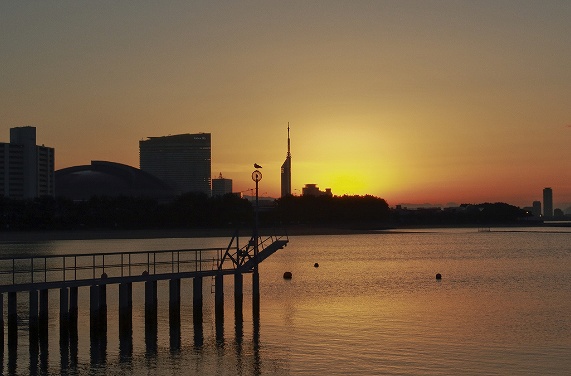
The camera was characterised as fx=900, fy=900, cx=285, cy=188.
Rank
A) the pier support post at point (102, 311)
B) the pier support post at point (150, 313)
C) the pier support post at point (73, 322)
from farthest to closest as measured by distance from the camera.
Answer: the pier support post at point (150, 313), the pier support post at point (102, 311), the pier support post at point (73, 322)

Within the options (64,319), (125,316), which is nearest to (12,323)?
(64,319)

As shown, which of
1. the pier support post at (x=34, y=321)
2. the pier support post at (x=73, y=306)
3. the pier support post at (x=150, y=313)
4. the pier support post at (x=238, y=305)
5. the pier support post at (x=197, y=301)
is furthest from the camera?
the pier support post at (x=197, y=301)

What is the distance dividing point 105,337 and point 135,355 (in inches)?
197

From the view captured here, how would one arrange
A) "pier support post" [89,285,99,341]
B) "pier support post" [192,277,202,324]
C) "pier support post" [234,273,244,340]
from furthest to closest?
"pier support post" [192,277,202,324], "pier support post" [234,273,244,340], "pier support post" [89,285,99,341]

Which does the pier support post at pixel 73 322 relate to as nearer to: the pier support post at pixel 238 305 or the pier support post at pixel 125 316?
the pier support post at pixel 125 316

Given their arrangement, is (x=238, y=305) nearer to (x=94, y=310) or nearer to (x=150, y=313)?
(x=150, y=313)

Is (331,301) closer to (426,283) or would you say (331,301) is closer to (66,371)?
(426,283)

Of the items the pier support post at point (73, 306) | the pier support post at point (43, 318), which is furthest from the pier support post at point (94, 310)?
the pier support post at point (43, 318)

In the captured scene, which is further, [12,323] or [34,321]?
[12,323]

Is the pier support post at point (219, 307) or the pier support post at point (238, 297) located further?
the pier support post at point (238, 297)

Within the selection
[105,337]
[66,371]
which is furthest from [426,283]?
[66,371]

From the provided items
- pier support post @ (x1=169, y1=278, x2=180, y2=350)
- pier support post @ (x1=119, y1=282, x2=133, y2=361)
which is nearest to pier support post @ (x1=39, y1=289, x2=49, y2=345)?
pier support post @ (x1=119, y1=282, x2=133, y2=361)

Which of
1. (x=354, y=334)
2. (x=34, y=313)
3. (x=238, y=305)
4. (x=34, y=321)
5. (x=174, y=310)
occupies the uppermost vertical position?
(x=34, y=313)

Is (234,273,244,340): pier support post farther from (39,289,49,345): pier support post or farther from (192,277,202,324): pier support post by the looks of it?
(39,289,49,345): pier support post
